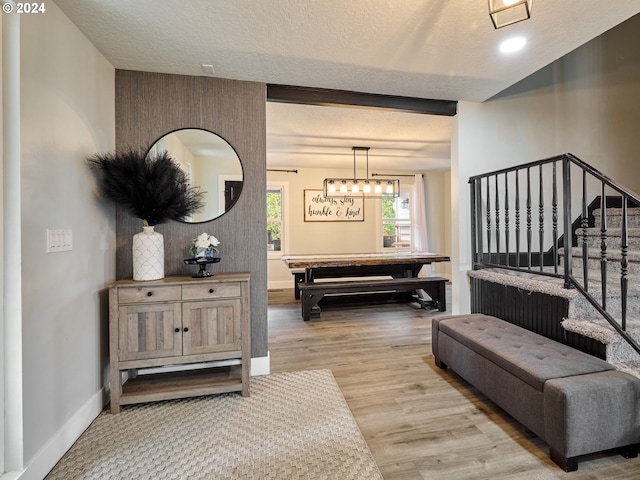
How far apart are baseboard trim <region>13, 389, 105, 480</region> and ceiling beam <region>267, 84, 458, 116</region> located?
255 centimetres

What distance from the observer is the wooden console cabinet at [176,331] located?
76.3 inches

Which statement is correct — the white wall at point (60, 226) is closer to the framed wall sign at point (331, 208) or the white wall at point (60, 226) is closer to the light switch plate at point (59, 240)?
the light switch plate at point (59, 240)

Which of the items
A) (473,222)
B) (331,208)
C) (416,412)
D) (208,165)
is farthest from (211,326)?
(331,208)

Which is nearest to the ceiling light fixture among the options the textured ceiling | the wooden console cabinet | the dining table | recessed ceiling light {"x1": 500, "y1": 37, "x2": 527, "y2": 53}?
the textured ceiling

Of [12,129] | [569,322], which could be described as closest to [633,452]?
[569,322]

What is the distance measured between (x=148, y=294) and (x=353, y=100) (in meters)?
2.33

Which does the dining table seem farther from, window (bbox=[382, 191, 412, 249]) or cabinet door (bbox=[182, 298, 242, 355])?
window (bbox=[382, 191, 412, 249])

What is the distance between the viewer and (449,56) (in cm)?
221

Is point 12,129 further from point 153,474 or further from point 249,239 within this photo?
point 153,474

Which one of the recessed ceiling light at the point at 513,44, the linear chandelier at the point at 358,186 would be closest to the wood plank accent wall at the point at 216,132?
the recessed ceiling light at the point at 513,44

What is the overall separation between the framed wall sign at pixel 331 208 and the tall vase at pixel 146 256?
433 centimetres

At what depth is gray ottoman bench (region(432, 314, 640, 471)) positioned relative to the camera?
142cm

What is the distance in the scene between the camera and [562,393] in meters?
1.42

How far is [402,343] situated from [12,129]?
10.5 feet
